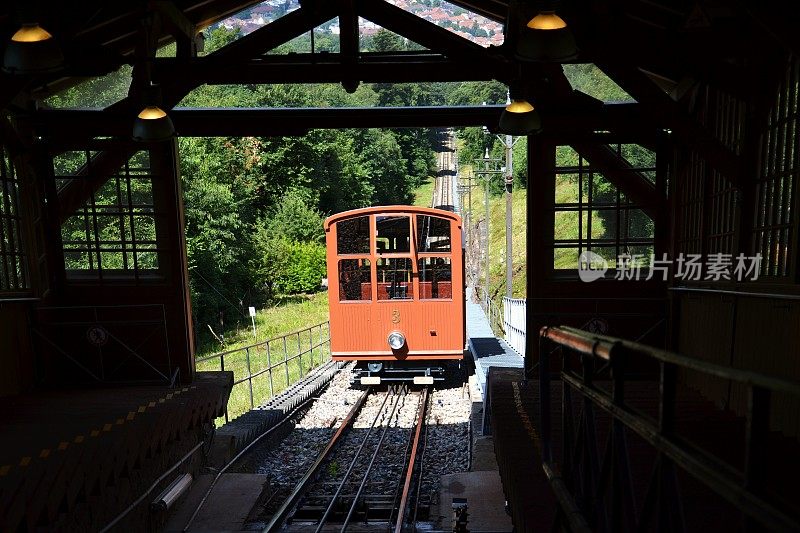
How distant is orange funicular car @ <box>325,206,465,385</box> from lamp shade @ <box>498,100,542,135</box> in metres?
6.56

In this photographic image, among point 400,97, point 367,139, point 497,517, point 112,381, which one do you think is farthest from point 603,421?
point 367,139

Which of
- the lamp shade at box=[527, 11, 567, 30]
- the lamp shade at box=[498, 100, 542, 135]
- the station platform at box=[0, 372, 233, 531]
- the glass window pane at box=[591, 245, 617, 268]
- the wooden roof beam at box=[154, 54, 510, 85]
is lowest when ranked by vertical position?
the station platform at box=[0, 372, 233, 531]

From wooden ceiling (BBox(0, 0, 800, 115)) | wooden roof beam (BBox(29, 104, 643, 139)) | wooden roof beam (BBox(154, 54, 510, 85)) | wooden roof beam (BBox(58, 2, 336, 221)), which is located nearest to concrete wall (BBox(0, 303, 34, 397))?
wooden roof beam (BBox(58, 2, 336, 221))

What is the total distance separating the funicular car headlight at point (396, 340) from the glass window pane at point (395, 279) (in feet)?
2.31

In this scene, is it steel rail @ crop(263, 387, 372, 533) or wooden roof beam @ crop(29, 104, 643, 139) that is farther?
wooden roof beam @ crop(29, 104, 643, 139)

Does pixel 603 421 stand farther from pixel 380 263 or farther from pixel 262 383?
pixel 262 383

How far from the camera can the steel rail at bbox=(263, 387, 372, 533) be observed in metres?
7.09

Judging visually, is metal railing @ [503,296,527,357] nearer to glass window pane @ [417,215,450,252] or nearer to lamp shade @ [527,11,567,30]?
glass window pane @ [417,215,450,252]

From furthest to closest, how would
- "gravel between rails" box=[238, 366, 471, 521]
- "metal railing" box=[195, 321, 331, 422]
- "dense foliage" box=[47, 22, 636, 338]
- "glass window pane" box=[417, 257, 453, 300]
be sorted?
1. "dense foliage" box=[47, 22, 636, 338]
2. "metal railing" box=[195, 321, 331, 422]
3. "glass window pane" box=[417, 257, 453, 300]
4. "gravel between rails" box=[238, 366, 471, 521]

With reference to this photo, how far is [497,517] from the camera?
659 centimetres

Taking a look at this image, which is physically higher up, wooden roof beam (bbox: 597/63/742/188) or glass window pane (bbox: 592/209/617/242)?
wooden roof beam (bbox: 597/63/742/188)

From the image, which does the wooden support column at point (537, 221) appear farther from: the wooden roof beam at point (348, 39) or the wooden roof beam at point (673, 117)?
the wooden roof beam at point (348, 39)

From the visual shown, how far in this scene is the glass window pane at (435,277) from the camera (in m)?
13.1

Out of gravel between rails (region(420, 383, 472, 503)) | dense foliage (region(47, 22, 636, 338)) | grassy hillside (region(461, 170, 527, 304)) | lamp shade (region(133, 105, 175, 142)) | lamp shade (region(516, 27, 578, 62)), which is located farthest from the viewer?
grassy hillside (region(461, 170, 527, 304))
